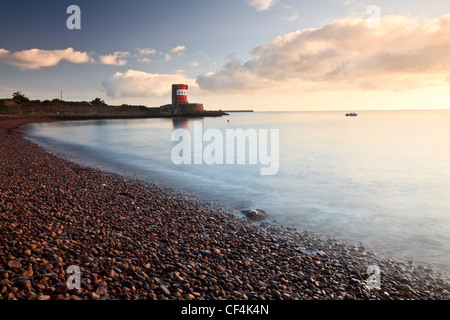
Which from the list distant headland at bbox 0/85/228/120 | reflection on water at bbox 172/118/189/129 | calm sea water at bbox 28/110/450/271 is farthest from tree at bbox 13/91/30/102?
calm sea water at bbox 28/110/450/271

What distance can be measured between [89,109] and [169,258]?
327 ft

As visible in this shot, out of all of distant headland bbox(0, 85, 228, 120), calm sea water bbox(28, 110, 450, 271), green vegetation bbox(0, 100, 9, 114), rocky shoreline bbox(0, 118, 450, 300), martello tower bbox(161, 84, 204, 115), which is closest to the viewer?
rocky shoreline bbox(0, 118, 450, 300)

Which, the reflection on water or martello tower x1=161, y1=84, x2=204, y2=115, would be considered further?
martello tower x1=161, y1=84, x2=204, y2=115

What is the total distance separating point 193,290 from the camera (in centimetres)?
441

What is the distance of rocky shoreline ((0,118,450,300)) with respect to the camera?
4215 mm

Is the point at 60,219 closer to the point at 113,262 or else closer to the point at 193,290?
Answer: the point at 113,262

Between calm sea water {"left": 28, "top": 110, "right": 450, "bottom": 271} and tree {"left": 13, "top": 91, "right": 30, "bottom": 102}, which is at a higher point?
tree {"left": 13, "top": 91, "right": 30, "bottom": 102}

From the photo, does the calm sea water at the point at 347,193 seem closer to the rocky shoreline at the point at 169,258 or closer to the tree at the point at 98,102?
the rocky shoreline at the point at 169,258

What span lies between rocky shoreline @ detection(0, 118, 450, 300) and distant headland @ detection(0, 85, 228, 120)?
7638 cm

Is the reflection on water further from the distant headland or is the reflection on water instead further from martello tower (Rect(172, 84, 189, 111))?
martello tower (Rect(172, 84, 189, 111))

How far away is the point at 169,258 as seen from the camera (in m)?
5.26
